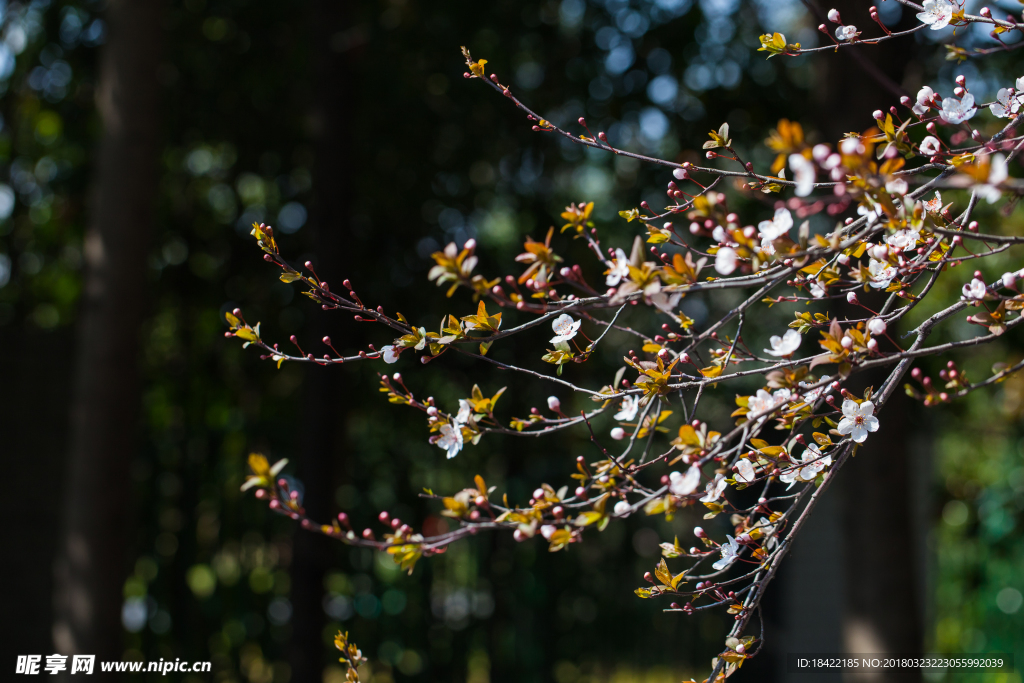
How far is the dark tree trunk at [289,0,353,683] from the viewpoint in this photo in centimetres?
346

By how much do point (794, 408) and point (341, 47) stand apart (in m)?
3.33

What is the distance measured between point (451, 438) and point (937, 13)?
113 cm

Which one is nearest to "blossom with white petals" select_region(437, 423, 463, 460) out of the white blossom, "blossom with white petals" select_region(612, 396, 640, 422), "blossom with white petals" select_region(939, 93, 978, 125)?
the white blossom

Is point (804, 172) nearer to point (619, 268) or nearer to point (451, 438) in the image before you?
point (619, 268)

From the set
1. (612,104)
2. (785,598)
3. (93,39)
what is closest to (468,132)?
(612,104)

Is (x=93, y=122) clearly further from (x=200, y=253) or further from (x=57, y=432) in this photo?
(x=57, y=432)

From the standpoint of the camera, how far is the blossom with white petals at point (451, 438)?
1.25 meters

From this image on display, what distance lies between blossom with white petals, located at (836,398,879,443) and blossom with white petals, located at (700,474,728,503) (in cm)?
20

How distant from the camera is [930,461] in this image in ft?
17.8

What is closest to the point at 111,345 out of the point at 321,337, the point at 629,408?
the point at 321,337

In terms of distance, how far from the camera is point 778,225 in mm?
1059

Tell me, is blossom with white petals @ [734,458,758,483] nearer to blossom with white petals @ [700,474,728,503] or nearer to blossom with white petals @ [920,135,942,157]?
blossom with white petals @ [700,474,728,503]

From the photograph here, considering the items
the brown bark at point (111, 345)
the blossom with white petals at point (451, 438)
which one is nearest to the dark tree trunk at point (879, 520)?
the blossom with white petals at point (451, 438)

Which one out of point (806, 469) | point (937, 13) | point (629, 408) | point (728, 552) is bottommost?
point (728, 552)
